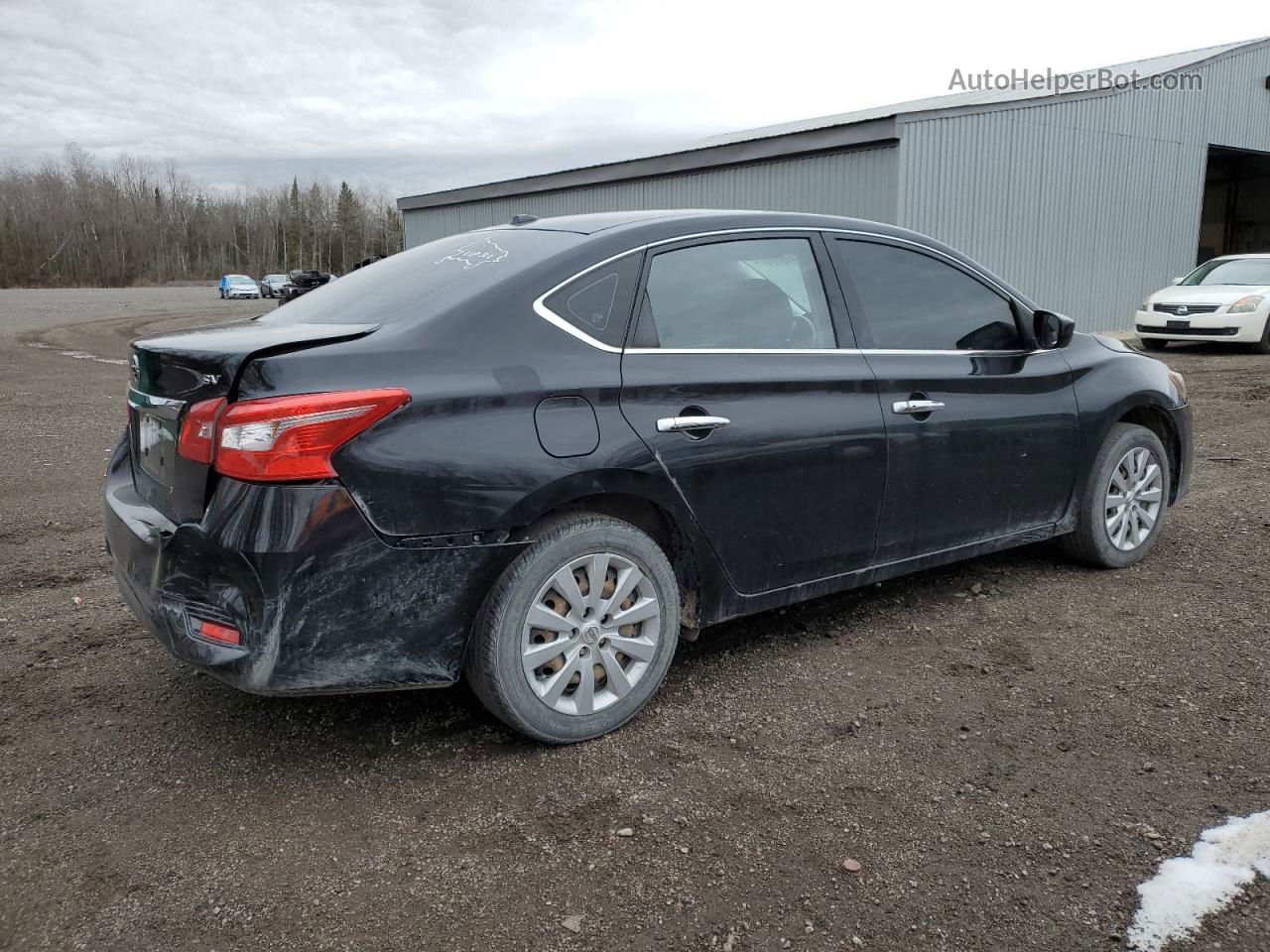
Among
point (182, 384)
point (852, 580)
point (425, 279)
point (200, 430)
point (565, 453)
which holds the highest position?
point (425, 279)

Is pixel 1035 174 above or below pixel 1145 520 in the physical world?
above

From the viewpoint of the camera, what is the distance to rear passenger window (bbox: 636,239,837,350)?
3264 millimetres

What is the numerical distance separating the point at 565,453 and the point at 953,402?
176 centimetres

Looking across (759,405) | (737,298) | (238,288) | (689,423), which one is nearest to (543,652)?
(689,423)

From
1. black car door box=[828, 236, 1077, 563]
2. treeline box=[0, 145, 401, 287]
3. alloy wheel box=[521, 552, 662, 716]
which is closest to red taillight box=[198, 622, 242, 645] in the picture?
alloy wheel box=[521, 552, 662, 716]

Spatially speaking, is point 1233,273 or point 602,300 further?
point 1233,273

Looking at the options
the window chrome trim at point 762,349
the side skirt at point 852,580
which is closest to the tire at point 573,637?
the side skirt at point 852,580

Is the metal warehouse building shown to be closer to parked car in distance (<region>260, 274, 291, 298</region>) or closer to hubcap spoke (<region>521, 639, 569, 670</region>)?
hubcap spoke (<region>521, 639, 569, 670</region>)

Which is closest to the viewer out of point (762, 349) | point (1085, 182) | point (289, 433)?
point (289, 433)

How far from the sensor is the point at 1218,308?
15000 mm

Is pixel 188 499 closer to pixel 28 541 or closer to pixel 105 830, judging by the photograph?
pixel 105 830

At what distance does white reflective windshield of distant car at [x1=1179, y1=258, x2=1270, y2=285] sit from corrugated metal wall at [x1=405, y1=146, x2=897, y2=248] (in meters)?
5.41

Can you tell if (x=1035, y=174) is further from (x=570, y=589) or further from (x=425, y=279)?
(x=570, y=589)

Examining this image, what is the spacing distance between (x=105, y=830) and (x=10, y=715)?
3.03ft
